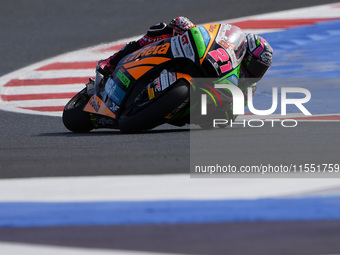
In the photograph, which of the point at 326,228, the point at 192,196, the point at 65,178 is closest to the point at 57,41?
the point at 65,178

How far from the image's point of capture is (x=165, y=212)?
3109 mm

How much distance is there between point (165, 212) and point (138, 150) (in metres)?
1.65

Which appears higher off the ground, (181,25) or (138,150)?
(181,25)

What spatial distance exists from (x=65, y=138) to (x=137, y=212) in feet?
8.97

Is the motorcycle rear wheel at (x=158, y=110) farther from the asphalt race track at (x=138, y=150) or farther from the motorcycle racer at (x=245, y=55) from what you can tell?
the motorcycle racer at (x=245, y=55)

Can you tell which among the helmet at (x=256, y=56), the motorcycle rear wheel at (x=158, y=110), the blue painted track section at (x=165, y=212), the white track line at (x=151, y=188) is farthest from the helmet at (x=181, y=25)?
the blue painted track section at (x=165, y=212)

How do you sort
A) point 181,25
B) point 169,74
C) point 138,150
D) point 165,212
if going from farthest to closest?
point 181,25 → point 169,74 → point 138,150 → point 165,212

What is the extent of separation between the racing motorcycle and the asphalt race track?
0.18m

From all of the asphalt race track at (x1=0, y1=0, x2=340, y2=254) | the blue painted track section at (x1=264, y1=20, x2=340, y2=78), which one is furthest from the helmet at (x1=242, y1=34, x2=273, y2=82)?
the blue painted track section at (x1=264, y1=20, x2=340, y2=78)

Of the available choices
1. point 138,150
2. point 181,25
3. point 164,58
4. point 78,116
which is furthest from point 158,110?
point 78,116

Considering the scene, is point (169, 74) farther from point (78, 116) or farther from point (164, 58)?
point (78, 116)

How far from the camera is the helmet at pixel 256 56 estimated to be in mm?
5836

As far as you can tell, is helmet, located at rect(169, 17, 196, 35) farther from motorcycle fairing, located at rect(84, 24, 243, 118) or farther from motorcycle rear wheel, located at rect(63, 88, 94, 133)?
motorcycle rear wheel, located at rect(63, 88, 94, 133)

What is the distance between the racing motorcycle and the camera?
5.53 m
